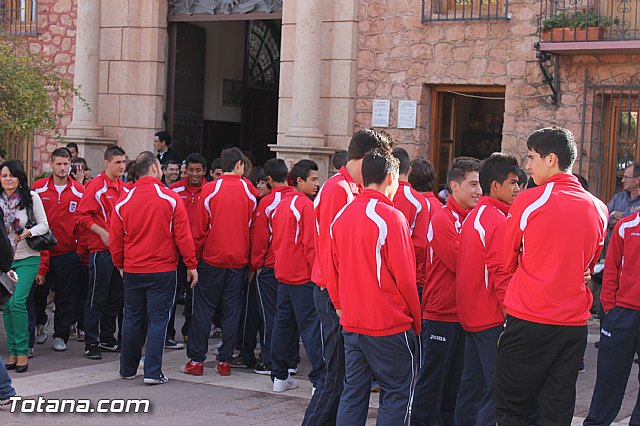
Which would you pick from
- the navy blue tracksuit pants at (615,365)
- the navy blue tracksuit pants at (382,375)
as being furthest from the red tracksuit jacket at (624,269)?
the navy blue tracksuit pants at (382,375)

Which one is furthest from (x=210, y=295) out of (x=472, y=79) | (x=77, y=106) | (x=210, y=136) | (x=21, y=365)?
(x=210, y=136)

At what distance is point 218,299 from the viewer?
30.4ft

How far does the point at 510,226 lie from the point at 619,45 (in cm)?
661

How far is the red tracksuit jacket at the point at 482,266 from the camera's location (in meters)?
6.11

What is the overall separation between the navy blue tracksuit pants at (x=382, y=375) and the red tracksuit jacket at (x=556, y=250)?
0.70 m

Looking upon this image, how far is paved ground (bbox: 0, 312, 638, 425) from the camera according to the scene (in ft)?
24.2

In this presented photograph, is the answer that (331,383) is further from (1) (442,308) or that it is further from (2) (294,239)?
(2) (294,239)

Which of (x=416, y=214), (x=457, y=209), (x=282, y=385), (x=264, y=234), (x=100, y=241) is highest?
(x=457, y=209)

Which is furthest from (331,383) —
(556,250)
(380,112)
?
(380,112)

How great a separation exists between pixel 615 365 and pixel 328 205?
2.27 m

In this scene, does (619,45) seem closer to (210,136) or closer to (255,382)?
(255,382)

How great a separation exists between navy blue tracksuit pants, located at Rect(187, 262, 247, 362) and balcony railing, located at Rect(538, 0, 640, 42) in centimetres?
525

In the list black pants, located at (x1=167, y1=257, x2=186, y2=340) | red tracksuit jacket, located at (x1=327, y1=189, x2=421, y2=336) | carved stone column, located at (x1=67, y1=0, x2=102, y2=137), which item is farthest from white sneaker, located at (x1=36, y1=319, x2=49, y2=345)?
red tracksuit jacket, located at (x1=327, y1=189, x2=421, y2=336)

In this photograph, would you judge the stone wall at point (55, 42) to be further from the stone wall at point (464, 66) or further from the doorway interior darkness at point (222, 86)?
the stone wall at point (464, 66)
